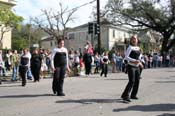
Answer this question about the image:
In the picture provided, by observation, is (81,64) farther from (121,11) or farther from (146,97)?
(121,11)

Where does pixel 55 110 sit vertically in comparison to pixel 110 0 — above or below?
below

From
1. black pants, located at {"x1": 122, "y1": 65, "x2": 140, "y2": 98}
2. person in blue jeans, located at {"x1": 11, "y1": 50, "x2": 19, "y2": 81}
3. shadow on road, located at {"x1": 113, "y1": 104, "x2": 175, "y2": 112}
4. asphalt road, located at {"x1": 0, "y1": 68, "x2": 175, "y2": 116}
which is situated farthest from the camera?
person in blue jeans, located at {"x1": 11, "y1": 50, "x2": 19, "y2": 81}

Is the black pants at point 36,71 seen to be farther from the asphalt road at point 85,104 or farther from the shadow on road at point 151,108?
the shadow on road at point 151,108

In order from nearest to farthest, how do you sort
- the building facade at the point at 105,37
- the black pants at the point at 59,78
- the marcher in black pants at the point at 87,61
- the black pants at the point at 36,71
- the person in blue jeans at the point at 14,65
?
the black pants at the point at 59,78 → the black pants at the point at 36,71 → the person in blue jeans at the point at 14,65 → the marcher in black pants at the point at 87,61 → the building facade at the point at 105,37

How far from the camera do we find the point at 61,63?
12.9 meters

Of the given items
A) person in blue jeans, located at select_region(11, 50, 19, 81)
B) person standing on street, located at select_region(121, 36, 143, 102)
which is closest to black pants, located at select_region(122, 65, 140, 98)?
person standing on street, located at select_region(121, 36, 143, 102)

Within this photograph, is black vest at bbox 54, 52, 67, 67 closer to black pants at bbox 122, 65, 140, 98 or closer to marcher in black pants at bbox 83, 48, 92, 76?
black pants at bbox 122, 65, 140, 98

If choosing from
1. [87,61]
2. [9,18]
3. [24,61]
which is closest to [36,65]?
[24,61]

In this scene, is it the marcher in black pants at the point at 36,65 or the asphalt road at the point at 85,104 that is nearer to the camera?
the asphalt road at the point at 85,104

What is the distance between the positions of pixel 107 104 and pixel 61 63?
242 cm

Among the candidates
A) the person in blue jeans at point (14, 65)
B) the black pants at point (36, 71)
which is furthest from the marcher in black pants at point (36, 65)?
the person in blue jeans at point (14, 65)

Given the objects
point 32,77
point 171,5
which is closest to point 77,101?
point 32,77

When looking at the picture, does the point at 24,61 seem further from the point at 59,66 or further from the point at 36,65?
the point at 59,66

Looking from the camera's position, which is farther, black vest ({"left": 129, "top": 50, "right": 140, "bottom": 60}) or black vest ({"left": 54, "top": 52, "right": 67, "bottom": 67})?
black vest ({"left": 54, "top": 52, "right": 67, "bottom": 67})
